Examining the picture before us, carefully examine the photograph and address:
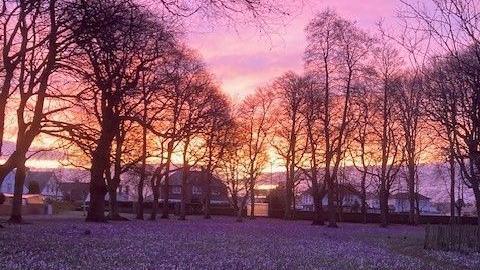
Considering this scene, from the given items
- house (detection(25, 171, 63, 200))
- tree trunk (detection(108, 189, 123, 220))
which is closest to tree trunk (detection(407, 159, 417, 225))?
tree trunk (detection(108, 189, 123, 220))

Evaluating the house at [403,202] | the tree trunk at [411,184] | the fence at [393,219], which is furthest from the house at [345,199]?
the house at [403,202]

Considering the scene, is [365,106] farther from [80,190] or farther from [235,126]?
[80,190]

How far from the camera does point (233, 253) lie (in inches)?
756

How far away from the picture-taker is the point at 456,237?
94.6ft

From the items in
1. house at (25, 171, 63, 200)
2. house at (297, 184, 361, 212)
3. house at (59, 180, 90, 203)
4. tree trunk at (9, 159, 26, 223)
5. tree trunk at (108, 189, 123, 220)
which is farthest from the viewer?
house at (25, 171, 63, 200)

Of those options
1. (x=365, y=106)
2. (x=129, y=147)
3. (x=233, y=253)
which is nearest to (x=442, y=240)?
(x=233, y=253)

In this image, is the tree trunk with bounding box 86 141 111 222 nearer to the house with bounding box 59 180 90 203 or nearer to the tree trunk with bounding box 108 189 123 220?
the tree trunk with bounding box 108 189 123 220

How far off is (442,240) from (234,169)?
64.6 metres

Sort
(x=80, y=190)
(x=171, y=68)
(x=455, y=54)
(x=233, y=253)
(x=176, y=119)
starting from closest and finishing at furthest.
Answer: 1. (x=455, y=54)
2. (x=233, y=253)
3. (x=171, y=68)
4. (x=176, y=119)
5. (x=80, y=190)

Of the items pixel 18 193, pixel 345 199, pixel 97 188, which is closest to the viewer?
pixel 18 193

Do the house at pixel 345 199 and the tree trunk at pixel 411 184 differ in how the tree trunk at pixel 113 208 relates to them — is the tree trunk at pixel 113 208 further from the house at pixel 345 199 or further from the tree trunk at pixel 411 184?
the tree trunk at pixel 411 184

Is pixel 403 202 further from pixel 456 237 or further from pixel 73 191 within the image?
pixel 456 237

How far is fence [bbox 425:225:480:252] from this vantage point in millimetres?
28641

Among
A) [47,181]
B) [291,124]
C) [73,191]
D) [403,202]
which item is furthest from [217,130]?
[47,181]
